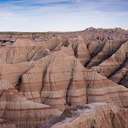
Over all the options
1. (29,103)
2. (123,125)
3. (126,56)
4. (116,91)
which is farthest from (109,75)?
(123,125)

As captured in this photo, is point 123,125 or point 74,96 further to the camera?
point 74,96

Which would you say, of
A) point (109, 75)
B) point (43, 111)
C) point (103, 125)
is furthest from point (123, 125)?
point (109, 75)

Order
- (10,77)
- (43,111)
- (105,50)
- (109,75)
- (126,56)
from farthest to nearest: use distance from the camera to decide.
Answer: (105,50)
(126,56)
(109,75)
(10,77)
(43,111)

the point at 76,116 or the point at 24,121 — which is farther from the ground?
the point at 76,116

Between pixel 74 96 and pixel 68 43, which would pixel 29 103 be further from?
pixel 68 43

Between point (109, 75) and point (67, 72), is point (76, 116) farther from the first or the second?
point (109, 75)

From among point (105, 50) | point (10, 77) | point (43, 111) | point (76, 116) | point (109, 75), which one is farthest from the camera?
point (105, 50)
